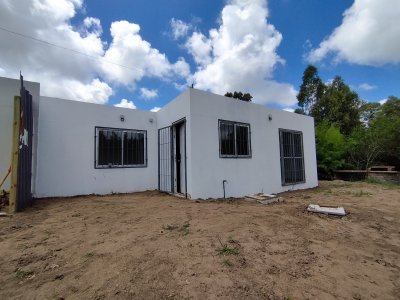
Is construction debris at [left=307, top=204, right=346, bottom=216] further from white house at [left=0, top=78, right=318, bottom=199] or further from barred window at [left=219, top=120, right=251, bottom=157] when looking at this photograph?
barred window at [left=219, top=120, right=251, bottom=157]

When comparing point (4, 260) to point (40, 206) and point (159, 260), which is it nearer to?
point (159, 260)

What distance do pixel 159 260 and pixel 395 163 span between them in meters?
16.6

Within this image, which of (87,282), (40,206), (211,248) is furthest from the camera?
(40,206)

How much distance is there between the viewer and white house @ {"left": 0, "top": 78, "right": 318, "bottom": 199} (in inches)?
204

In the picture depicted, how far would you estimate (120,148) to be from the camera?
630 centimetres

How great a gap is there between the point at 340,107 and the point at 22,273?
20267 millimetres

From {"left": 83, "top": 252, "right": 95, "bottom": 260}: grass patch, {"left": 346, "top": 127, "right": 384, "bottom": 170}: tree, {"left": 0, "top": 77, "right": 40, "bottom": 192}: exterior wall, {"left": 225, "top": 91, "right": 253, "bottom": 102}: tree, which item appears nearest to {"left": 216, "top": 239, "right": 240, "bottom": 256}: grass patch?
{"left": 83, "top": 252, "right": 95, "bottom": 260}: grass patch

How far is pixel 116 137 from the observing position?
630 cm

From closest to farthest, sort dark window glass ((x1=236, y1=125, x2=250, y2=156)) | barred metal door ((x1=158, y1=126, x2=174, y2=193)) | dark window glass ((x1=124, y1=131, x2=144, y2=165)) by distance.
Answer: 1. dark window glass ((x1=236, y1=125, x2=250, y2=156))
2. barred metal door ((x1=158, y1=126, x2=174, y2=193))
3. dark window glass ((x1=124, y1=131, x2=144, y2=165))

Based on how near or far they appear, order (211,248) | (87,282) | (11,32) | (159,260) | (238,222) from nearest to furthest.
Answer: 1. (87,282)
2. (159,260)
3. (211,248)
4. (238,222)
5. (11,32)

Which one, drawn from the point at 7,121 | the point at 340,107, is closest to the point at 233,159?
the point at 7,121

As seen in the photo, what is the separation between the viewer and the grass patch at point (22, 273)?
5.90ft

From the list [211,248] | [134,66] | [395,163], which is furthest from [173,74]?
[395,163]

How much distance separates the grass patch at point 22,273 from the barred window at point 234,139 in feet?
14.3
